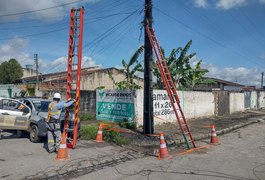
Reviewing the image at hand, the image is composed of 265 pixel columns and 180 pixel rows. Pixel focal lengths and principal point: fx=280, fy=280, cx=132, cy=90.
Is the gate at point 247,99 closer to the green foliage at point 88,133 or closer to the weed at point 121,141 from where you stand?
the green foliage at point 88,133

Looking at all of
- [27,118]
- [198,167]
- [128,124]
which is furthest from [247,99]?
[27,118]

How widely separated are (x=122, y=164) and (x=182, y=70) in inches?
590

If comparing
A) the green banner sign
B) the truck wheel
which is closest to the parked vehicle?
the truck wheel

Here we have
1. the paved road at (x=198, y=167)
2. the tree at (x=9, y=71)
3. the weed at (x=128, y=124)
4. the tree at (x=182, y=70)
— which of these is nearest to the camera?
the paved road at (x=198, y=167)

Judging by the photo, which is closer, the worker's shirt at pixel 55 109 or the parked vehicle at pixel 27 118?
the worker's shirt at pixel 55 109

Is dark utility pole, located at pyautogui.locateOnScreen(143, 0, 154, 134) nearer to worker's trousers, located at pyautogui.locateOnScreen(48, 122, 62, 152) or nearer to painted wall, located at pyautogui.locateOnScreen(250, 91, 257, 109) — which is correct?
worker's trousers, located at pyautogui.locateOnScreen(48, 122, 62, 152)

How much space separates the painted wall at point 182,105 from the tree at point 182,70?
178 centimetres

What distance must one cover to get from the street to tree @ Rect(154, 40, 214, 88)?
1173 cm

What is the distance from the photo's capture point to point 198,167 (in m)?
7.35

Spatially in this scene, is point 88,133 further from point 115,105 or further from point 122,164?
point 122,164

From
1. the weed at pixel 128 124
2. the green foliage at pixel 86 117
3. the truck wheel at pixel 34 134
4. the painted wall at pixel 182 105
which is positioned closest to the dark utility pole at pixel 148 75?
the weed at pixel 128 124

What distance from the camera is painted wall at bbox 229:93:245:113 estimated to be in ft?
89.8

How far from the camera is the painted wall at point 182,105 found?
14.6 m

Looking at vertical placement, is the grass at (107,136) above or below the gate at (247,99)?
below
